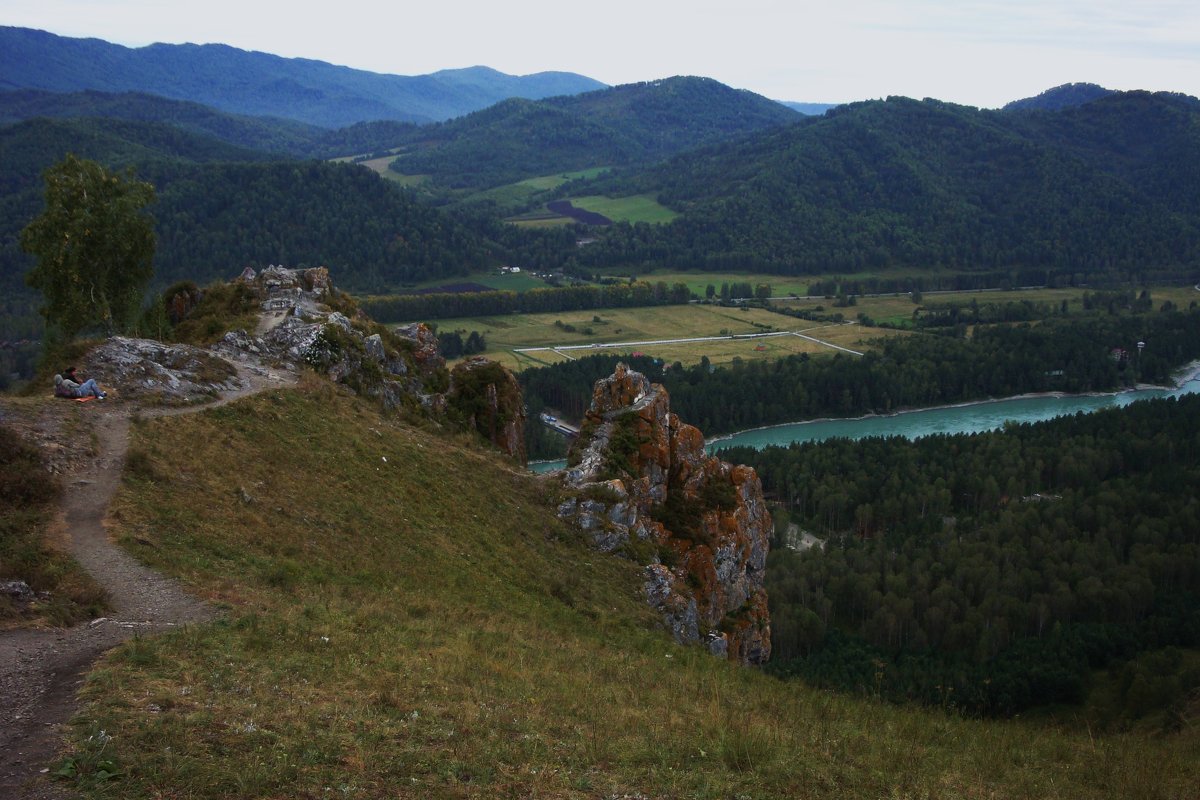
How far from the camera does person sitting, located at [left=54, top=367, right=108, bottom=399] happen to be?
25.7 metres

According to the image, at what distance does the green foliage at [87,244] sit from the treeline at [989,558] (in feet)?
132

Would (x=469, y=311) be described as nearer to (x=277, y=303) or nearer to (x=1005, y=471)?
(x=1005, y=471)

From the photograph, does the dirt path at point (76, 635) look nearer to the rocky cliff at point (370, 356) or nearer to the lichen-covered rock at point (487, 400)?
the rocky cliff at point (370, 356)

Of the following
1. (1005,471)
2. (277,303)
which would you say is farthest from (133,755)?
(1005,471)

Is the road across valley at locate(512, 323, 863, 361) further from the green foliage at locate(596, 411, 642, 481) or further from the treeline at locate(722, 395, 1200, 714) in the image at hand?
the green foliage at locate(596, 411, 642, 481)

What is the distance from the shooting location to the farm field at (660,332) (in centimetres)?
15062

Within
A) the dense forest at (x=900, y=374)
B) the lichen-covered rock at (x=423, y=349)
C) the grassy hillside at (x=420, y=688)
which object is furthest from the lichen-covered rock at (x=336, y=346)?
the dense forest at (x=900, y=374)

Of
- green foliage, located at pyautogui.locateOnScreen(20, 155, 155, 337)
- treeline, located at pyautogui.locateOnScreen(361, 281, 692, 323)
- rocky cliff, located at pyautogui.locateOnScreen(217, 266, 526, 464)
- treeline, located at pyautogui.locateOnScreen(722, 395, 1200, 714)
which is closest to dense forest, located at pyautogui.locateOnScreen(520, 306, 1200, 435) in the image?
treeline, located at pyautogui.locateOnScreen(722, 395, 1200, 714)

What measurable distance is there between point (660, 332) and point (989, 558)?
102m

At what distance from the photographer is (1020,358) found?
149 metres

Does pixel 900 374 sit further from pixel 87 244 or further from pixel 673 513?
pixel 87 244

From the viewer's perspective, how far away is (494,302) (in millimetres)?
183125

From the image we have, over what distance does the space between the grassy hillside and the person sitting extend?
7.89 feet

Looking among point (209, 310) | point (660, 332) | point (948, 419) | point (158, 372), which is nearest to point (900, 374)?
point (948, 419)
